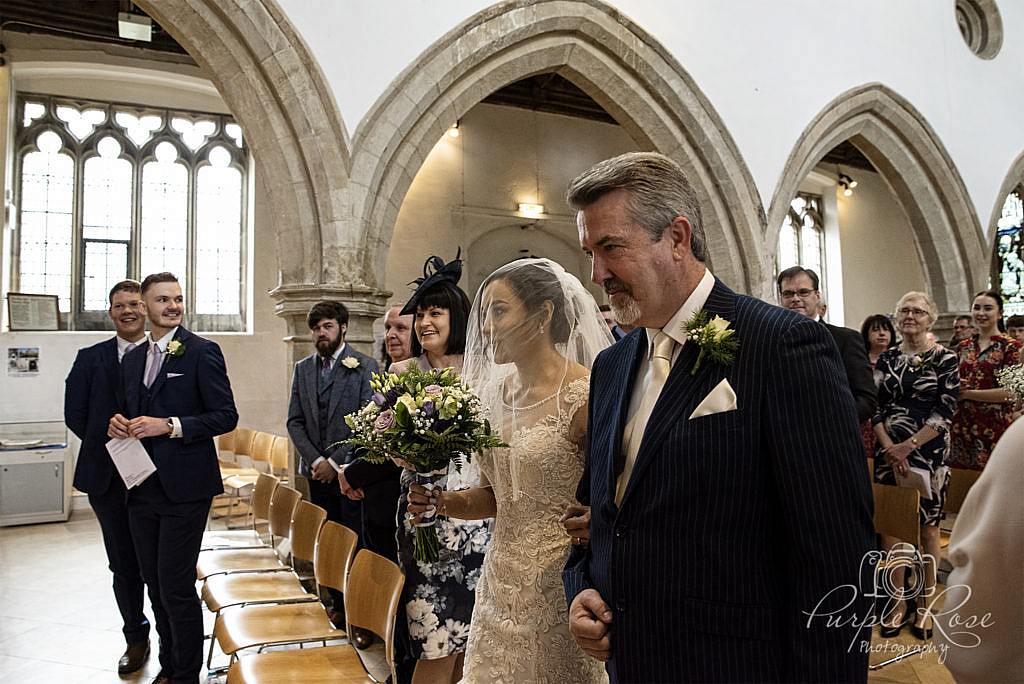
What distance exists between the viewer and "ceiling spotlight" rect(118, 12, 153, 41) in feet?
21.9

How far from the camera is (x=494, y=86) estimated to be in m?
5.93

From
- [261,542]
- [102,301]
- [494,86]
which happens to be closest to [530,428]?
[261,542]

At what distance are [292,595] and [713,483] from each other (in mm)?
2738

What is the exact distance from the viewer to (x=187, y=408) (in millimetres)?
3455

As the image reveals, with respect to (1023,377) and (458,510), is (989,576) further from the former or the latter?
(1023,377)

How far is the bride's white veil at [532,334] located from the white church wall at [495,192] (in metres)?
7.57

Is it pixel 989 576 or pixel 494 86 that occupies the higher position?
pixel 494 86

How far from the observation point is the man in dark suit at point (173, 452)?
321 cm

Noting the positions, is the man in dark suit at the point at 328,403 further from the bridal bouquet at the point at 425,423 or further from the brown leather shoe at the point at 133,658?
the bridal bouquet at the point at 425,423

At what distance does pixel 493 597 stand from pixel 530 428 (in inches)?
19.0

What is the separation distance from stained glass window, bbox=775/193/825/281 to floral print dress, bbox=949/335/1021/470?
25.0 ft

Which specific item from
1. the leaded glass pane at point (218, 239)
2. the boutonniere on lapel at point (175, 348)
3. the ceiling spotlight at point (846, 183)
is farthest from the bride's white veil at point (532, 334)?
the ceiling spotlight at point (846, 183)
